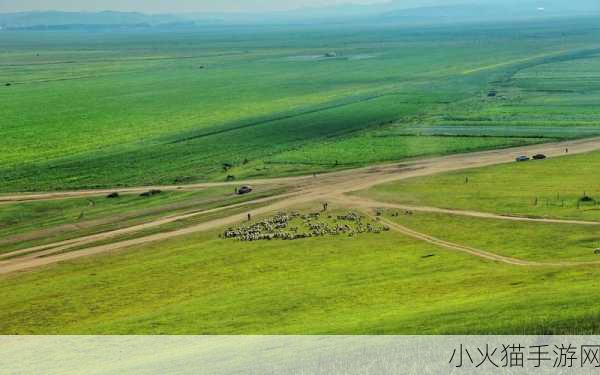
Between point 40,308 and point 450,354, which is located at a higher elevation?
point 450,354

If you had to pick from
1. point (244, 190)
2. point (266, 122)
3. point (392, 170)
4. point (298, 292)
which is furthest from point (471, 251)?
point (266, 122)

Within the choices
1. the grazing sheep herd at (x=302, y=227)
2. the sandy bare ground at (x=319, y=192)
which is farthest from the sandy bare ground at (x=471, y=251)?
the grazing sheep herd at (x=302, y=227)

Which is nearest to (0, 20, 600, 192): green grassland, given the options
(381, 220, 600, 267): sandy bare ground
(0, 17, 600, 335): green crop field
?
(0, 17, 600, 335): green crop field

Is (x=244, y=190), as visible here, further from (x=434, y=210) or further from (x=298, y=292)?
(x=298, y=292)

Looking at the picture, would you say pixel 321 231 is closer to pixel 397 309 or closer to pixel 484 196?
pixel 484 196

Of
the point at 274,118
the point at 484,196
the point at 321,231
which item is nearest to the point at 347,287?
the point at 321,231

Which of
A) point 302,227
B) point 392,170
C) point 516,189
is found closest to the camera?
point 302,227

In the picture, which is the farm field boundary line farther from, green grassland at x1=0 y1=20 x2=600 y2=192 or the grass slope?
the grass slope
